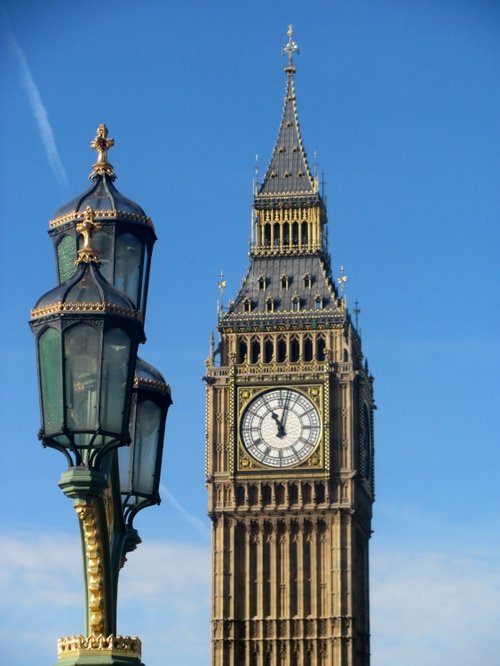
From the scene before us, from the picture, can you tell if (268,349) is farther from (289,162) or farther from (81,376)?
(81,376)

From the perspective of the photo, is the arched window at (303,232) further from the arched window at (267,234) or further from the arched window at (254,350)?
the arched window at (254,350)

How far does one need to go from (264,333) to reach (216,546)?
40.4 ft

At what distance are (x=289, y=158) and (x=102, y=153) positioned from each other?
94.6m

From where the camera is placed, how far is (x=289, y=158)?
370 ft

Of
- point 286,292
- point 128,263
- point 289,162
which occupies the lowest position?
point 128,263

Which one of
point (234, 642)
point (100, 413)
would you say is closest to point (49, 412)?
point (100, 413)

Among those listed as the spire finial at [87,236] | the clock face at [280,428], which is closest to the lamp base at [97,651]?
the spire finial at [87,236]

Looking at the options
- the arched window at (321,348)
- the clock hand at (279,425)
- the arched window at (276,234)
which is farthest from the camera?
the arched window at (276,234)

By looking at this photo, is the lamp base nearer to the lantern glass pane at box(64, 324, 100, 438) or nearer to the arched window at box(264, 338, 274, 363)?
the lantern glass pane at box(64, 324, 100, 438)

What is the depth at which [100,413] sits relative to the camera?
16.0 m

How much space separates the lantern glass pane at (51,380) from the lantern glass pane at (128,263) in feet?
8.31

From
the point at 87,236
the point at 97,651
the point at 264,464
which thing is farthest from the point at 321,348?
the point at 97,651

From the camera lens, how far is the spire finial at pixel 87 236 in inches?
661

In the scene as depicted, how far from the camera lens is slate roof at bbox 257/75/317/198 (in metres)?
111
